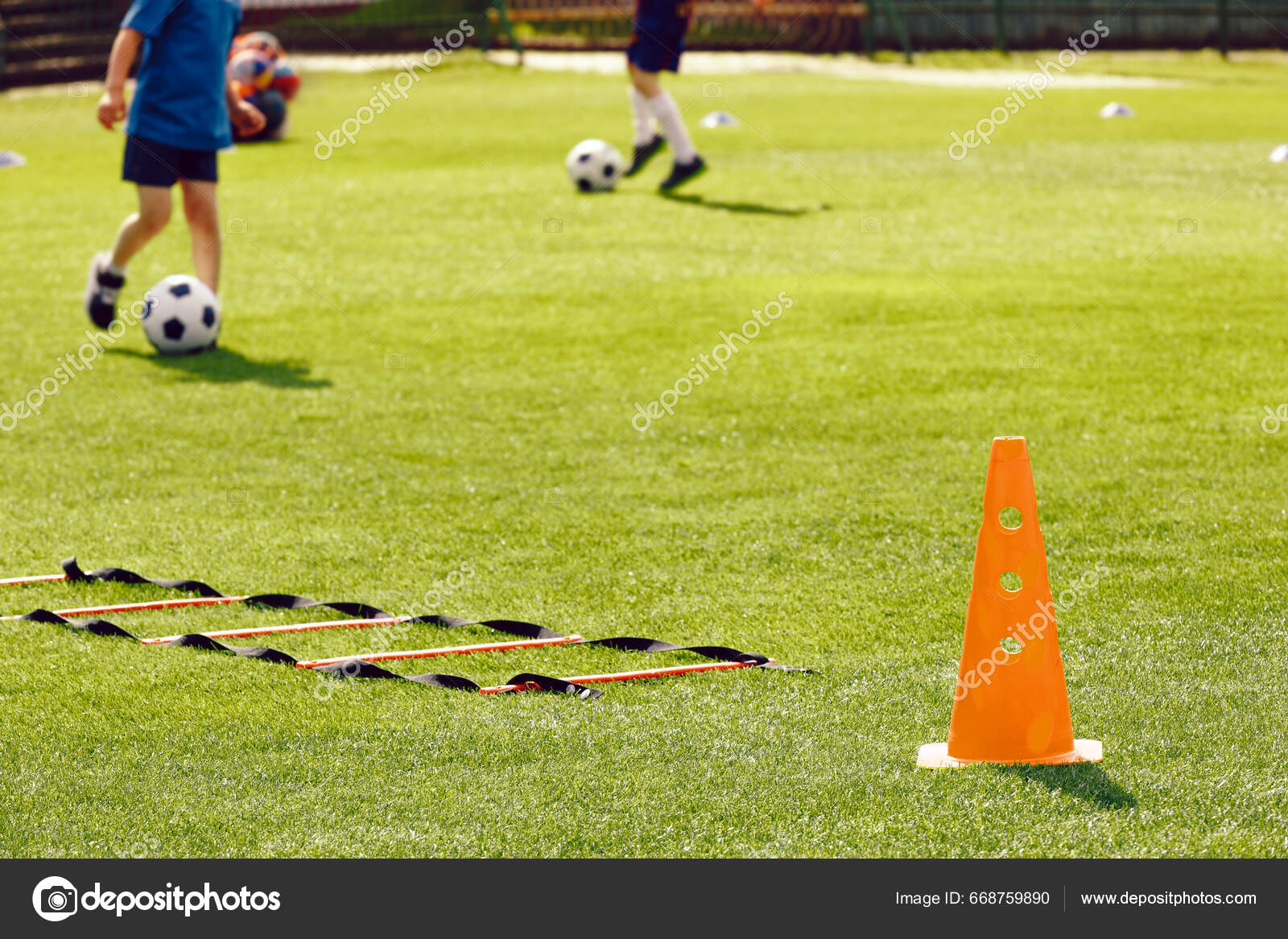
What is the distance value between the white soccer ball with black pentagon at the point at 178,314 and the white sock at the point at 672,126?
20.0 feet

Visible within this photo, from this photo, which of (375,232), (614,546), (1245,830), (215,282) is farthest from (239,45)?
(1245,830)

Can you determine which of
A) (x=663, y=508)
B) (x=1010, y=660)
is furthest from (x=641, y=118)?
(x=1010, y=660)

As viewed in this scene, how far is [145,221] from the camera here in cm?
943

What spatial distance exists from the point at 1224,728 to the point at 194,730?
2684mm

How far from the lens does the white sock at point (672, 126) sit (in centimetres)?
1443

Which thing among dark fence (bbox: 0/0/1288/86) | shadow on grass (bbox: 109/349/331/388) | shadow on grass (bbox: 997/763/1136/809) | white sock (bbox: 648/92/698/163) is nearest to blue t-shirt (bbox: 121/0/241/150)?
shadow on grass (bbox: 109/349/331/388)

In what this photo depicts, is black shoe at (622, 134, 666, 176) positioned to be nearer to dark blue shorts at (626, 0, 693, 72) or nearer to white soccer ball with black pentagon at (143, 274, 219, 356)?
dark blue shorts at (626, 0, 693, 72)

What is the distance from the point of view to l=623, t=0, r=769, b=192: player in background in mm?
14117

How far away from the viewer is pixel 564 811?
143 inches
